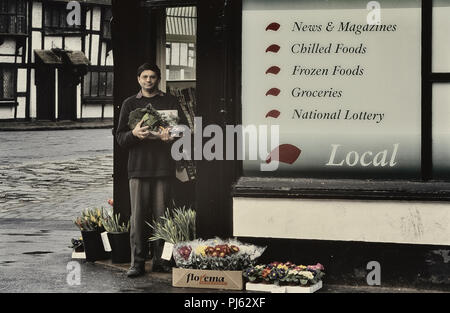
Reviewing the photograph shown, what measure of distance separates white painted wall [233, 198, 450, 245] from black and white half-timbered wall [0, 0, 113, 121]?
3696cm

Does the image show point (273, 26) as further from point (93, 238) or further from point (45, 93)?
point (45, 93)

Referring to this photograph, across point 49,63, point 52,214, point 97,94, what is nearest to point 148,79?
point 52,214

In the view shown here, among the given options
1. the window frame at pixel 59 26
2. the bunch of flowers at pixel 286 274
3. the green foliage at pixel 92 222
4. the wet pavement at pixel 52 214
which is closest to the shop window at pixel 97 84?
the window frame at pixel 59 26

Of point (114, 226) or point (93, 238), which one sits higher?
point (114, 226)

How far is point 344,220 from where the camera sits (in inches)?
348

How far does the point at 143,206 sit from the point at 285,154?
150cm

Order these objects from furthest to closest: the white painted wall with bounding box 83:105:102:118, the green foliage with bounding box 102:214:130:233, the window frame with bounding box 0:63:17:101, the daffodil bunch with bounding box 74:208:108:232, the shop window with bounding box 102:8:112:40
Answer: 1. the shop window with bounding box 102:8:112:40
2. the white painted wall with bounding box 83:105:102:118
3. the window frame with bounding box 0:63:17:101
4. the daffodil bunch with bounding box 74:208:108:232
5. the green foliage with bounding box 102:214:130:233

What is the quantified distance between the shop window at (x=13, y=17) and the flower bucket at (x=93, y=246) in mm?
36225

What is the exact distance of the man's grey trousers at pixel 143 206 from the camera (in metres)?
9.45

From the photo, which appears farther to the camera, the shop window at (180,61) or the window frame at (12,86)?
the window frame at (12,86)

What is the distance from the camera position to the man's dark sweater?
9.39 m

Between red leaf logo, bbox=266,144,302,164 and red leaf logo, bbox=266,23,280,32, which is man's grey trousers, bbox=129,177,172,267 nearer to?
red leaf logo, bbox=266,144,302,164

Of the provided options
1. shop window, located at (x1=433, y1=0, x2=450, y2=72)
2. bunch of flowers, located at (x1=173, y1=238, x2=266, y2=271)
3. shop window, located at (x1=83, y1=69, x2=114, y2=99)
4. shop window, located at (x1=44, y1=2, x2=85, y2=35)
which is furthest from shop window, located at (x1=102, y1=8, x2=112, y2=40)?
shop window, located at (x1=433, y1=0, x2=450, y2=72)

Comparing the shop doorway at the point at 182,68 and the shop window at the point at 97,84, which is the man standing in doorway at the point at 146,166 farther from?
the shop window at the point at 97,84
